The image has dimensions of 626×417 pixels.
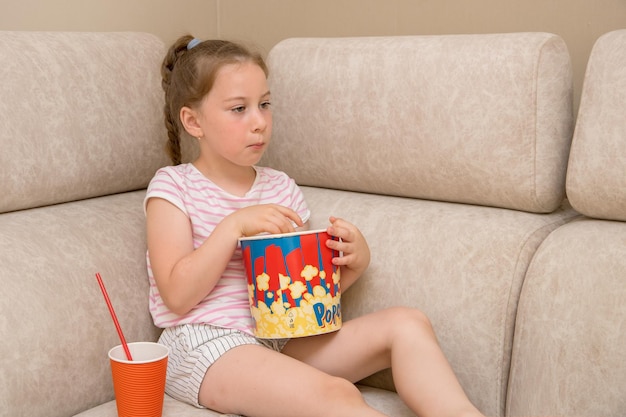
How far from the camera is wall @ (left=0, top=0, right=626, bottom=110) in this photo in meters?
1.77

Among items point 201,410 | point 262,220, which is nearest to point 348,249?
point 262,220

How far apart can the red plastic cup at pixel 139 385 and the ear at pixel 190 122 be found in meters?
0.48

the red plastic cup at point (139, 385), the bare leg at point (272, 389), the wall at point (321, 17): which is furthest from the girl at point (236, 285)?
the wall at point (321, 17)

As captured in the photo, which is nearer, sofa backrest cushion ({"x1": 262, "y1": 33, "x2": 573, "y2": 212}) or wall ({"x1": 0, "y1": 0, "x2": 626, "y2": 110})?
Result: sofa backrest cushion ({"x1": 262, "y1": 33, "x2": 573, "y2": 212})

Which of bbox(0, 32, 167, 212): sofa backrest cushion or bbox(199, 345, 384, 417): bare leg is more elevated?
bbox(0, 32, 167, 212): sofa backrest cushion

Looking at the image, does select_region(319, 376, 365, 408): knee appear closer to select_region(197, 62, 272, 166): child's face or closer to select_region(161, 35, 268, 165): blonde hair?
select_region(197, 62, 272, 166): child's face

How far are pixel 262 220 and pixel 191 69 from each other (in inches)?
13.7

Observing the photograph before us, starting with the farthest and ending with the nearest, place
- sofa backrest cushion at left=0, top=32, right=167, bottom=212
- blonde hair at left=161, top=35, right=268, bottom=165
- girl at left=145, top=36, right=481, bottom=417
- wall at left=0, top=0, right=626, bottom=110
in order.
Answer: wall at left=0, top=0, right=626, bottom=110 → blonde hair at left=161, top=35, right=268, bottom=165 → sofa backrest cushion at left=0, top=32, right=167, bottom=212 → girl at left=145, top=36, right=481, bottom=417

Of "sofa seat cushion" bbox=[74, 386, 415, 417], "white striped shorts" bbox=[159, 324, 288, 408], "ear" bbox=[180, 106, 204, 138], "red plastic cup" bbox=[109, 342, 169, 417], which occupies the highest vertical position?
"ear" bbox=[180, 106, 204, 138]

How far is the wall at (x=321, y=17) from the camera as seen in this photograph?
177cm

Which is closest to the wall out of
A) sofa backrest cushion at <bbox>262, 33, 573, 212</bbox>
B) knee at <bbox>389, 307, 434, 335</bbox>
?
sofa backrest cushion at <bbox>262, 33, 573, 212</bbox>

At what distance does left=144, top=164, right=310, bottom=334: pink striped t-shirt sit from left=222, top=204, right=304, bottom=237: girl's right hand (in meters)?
0.10

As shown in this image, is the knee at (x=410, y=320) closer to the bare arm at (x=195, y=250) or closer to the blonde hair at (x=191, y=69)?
the bare arm at (x=195, y=250)

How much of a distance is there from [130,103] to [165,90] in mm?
77
